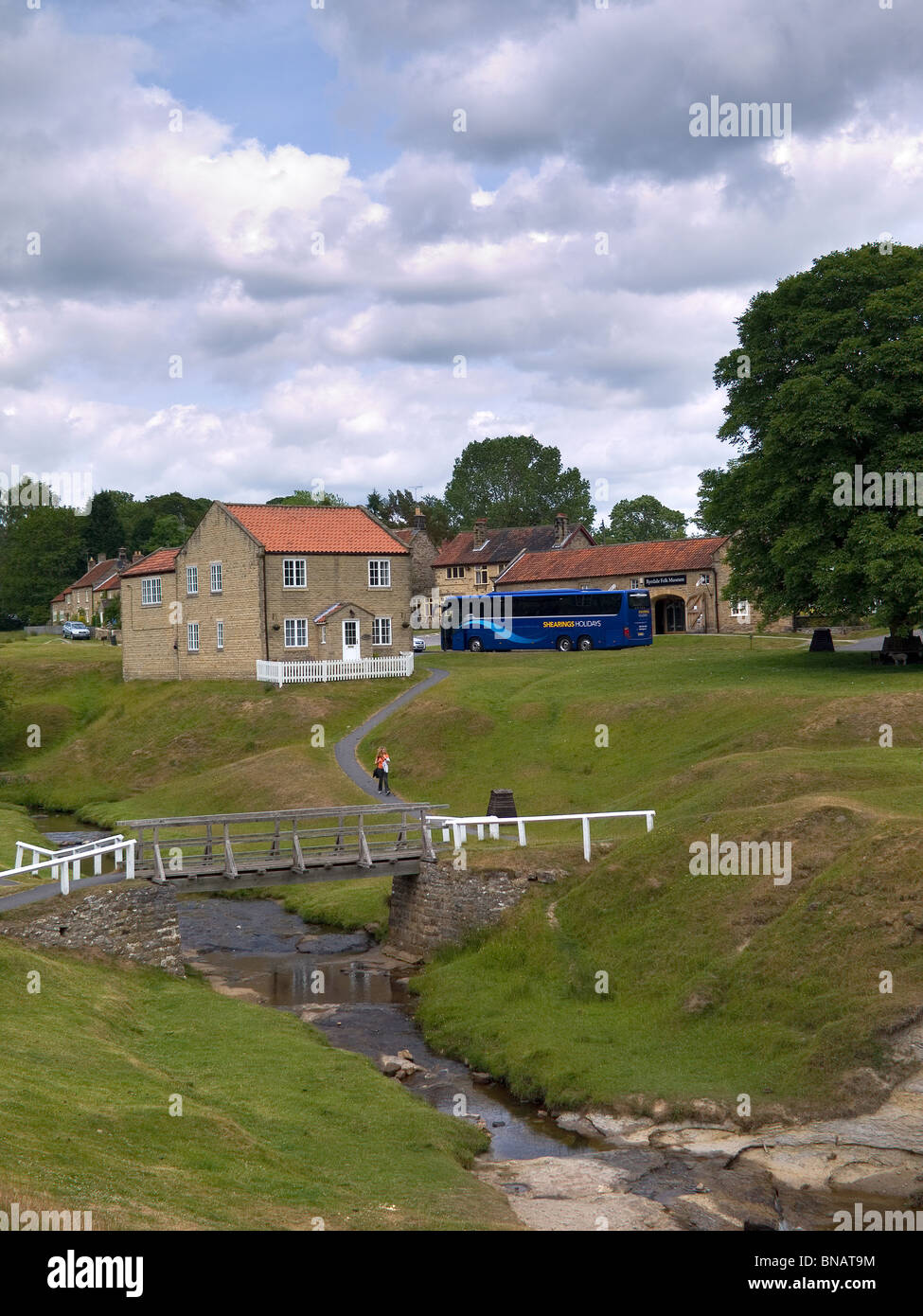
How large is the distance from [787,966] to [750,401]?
A: 33.0 meters

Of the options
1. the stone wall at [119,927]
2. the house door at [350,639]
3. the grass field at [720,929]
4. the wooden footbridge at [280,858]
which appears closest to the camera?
the grass field at [720,929]

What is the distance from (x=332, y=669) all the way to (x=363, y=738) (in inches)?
370

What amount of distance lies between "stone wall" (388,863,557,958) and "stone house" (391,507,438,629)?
83.9 m

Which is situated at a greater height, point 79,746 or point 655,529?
point 655,529

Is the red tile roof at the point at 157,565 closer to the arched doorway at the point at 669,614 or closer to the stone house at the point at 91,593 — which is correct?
the arched doorway at the point at 669,614

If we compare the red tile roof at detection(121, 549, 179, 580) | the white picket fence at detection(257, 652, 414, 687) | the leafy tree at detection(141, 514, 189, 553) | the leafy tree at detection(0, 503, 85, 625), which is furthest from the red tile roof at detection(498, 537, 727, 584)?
the leafy tree at detection(0, 503, 85, 625)

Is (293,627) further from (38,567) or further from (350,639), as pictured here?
(38,567)

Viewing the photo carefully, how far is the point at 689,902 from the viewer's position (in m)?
27.3

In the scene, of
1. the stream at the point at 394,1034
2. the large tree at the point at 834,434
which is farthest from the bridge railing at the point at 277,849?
the large tree at the point at 834,434

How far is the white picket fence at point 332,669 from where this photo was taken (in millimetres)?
60875
